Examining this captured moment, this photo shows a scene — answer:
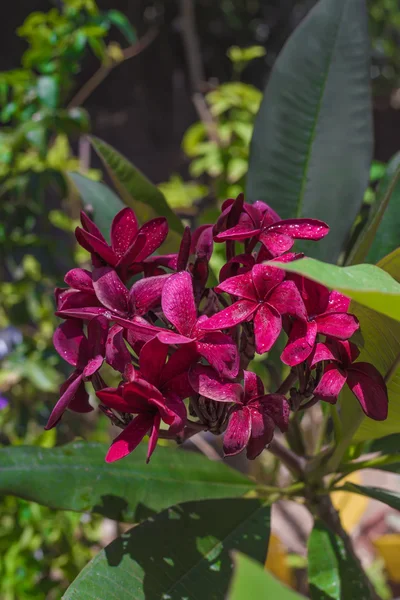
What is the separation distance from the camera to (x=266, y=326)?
1.48ft

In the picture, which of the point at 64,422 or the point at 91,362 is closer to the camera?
the point at 91,362

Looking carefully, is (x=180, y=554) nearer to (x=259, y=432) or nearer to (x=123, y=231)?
(x=259, y=432)

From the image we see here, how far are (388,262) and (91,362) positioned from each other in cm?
25

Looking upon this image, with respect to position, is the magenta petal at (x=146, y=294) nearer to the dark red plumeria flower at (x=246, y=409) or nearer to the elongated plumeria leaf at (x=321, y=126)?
the dark red plumeria flower at (x=246, y=409)

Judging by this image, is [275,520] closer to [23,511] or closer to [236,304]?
[23,511]

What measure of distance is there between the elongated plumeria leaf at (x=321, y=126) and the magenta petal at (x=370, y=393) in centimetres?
34

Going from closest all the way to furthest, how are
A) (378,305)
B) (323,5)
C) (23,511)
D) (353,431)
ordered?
1. (378,305)
2. (353,431)
3. (323,5)
4. (23,511)

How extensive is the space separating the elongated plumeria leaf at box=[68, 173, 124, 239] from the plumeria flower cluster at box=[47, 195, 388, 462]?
1.04 feet

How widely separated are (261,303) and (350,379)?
97mm

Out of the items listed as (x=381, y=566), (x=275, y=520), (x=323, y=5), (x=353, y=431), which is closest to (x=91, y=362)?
(x=353, y=431)

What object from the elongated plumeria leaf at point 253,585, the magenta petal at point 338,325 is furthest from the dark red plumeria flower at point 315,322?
the elongated plumeria leaf at point 253,585

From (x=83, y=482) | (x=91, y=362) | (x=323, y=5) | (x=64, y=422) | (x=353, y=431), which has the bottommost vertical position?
(x=64, y=422)

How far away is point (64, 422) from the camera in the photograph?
1.41m

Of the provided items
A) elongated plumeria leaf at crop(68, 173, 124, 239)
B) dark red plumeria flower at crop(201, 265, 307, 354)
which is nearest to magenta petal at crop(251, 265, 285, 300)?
dark red plumeria flower at crop(201, 265, 307, 354)
